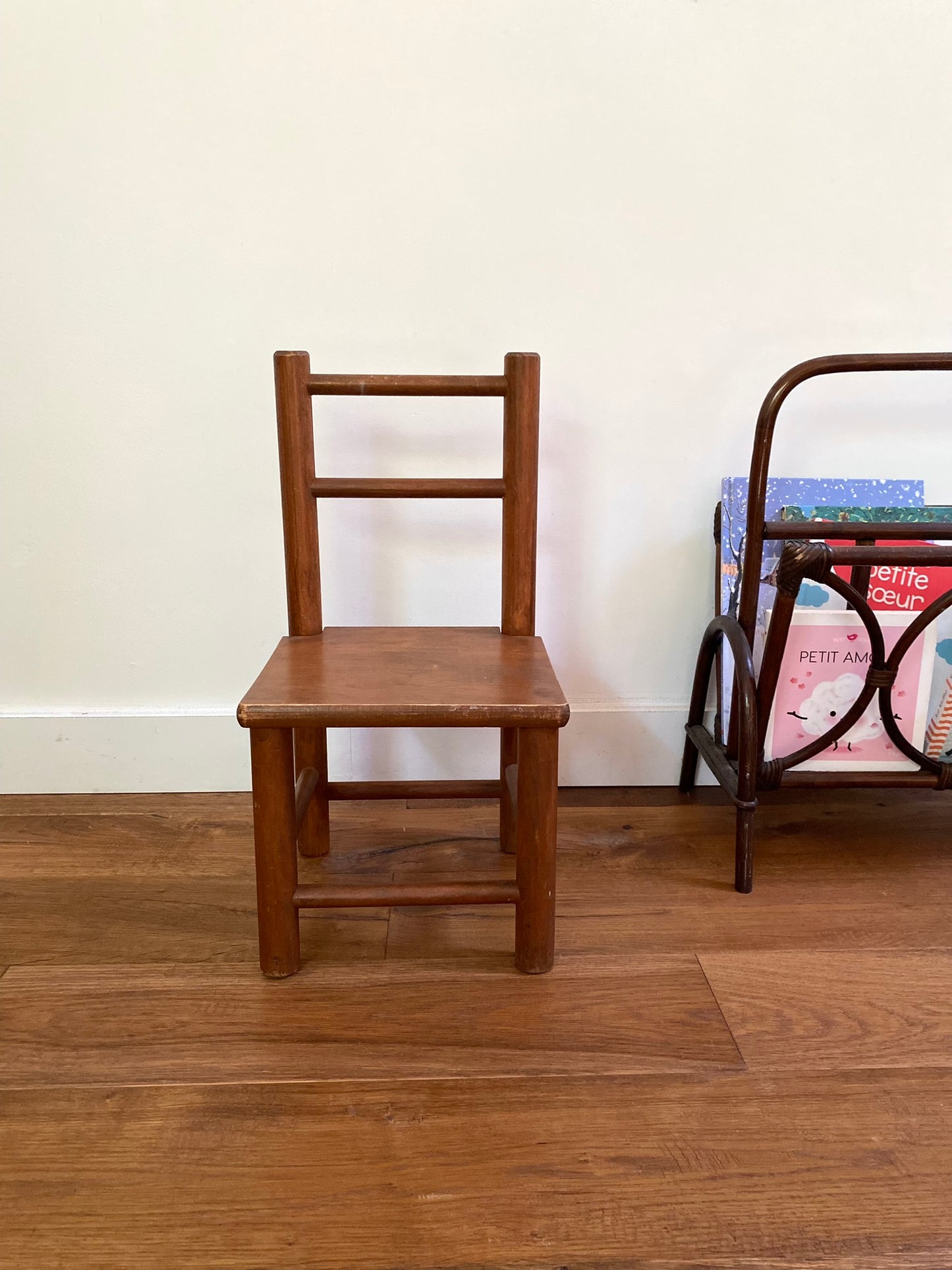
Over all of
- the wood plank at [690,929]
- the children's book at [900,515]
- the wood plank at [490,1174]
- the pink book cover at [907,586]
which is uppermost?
the children's book at [900,515]

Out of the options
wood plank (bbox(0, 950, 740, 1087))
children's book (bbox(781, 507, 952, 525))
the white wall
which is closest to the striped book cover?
children's book (bbox(781, 507, 952, 525))

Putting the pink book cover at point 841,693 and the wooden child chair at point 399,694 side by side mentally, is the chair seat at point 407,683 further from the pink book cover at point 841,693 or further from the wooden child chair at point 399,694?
the pink book cover at point 841,693

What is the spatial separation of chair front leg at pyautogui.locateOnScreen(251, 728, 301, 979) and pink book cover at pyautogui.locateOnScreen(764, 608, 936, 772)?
596mm

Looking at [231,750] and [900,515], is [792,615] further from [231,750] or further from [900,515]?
[231,750]

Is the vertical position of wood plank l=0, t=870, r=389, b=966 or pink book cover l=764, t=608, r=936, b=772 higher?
pink book cover l=764, t=608, r=936, b=772

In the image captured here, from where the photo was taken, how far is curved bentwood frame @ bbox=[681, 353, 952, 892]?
38.4 inches

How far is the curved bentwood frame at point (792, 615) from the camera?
0.97 meters

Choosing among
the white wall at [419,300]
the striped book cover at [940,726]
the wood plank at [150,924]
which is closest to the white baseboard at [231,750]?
the white wall at [419,300]

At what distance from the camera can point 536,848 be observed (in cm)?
88

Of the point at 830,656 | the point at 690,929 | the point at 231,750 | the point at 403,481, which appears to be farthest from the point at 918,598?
the point at 231,750

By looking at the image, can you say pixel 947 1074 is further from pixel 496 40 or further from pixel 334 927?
pixel 496 40

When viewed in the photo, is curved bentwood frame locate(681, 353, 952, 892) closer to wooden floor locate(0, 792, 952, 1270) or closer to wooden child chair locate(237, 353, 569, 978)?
wooden floor locate(0, 792, 952, 1270)

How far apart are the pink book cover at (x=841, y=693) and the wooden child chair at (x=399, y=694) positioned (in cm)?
32

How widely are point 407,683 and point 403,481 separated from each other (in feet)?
0.94
